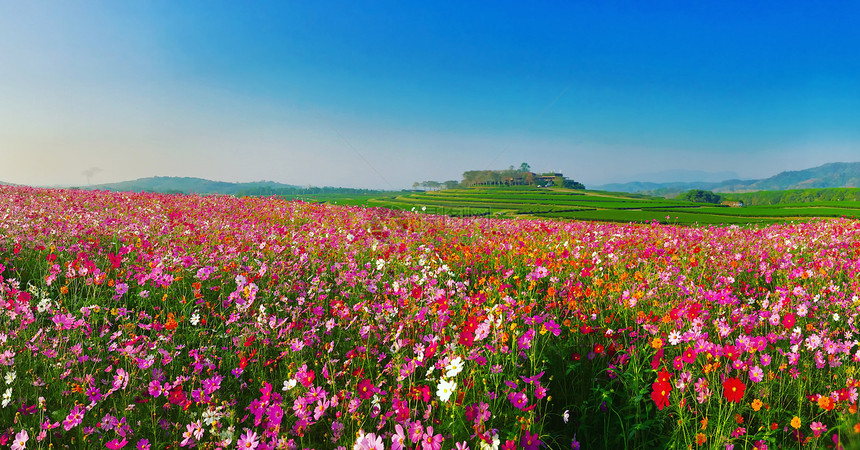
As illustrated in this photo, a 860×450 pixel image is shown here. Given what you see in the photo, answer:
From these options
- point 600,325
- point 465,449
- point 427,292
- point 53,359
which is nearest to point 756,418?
point 600,325

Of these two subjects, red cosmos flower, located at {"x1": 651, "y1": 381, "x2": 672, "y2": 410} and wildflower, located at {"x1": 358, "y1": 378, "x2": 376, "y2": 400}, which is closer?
red cosmos flower, located at {"x1": 651, "y1": 381, "x2": 672, "y2": 410}

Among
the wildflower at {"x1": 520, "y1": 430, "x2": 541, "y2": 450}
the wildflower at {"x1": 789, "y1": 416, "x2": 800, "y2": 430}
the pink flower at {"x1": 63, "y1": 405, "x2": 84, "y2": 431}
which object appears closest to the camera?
the wildflower at {"x1": 520, "y1": 430, "x2": 541, "y2": 450}

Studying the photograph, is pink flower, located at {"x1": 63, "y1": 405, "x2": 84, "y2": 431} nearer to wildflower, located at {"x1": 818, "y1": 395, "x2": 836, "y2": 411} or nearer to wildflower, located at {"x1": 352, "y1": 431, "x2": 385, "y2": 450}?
wildflower, located at {"x1": 352, "y1": 431, "x2": 385, "y2": 450}

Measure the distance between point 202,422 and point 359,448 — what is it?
125 cm

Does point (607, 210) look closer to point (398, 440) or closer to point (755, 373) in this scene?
point (755, 373)

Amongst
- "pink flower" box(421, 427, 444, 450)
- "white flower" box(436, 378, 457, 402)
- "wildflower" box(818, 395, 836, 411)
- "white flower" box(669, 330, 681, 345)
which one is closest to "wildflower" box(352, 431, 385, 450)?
"pink flower" box(421, 427, 444, 450)

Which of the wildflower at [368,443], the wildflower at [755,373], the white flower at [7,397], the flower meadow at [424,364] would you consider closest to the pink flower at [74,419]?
the flower meadow at [424,364]

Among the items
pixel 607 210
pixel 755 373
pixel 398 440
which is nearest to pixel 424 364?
pixel 398 440

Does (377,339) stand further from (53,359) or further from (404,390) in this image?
(53,359)

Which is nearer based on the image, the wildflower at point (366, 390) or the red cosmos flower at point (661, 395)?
the red cosmos flower at point (661, 395)

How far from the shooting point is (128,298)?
4.33m

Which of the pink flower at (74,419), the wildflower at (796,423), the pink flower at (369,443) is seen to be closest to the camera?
the pink flower at (369,443)

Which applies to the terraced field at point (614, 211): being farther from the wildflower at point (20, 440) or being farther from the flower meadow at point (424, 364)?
the wildflower at point (20, 440)

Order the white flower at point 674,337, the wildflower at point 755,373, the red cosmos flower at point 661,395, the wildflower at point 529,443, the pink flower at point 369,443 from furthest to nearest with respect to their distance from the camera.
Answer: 1. the white flower at point 674,337
2. the wildflower at point 755,373
3. the red cosmos flower at point 661,395
4. the wildflower at point 529,443
5. the pink flower at point 369,443
